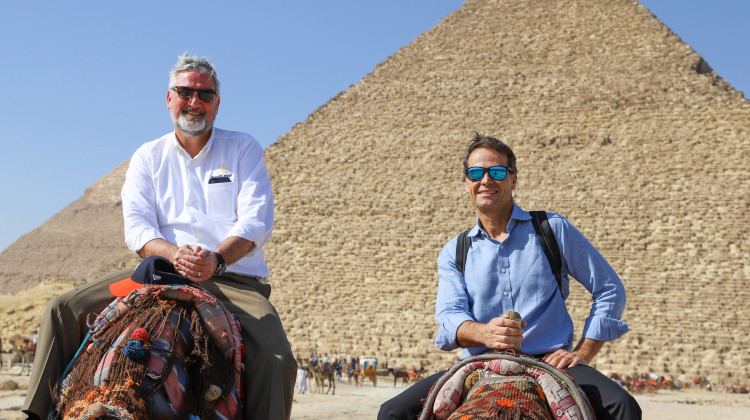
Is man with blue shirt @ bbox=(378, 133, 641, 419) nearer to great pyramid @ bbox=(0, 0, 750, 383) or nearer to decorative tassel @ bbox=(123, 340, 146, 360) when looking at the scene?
decorative tassel @ bbox=(123, 340, 146, 360)

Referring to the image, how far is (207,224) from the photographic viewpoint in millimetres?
3361

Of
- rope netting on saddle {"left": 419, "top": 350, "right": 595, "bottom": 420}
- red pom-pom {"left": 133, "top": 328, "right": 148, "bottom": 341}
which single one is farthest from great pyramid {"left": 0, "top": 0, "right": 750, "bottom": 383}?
red pom-pom {"left": 133, "top": 328, "right": 148, "bottom": 341}

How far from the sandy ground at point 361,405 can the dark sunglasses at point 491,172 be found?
294 inches

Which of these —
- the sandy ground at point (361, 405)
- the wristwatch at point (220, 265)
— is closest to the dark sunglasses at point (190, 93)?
the wristwatch at point (220, 265)

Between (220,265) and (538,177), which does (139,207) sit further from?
(538,177)

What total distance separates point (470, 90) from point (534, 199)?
47.3ft

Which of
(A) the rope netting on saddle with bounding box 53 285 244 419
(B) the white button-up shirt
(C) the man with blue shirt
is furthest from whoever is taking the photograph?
(B) the white button-up shirt

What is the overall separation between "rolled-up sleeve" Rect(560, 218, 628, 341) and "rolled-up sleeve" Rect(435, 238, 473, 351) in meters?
0.38

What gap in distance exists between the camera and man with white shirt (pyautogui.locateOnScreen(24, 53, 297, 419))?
2984 millimetres

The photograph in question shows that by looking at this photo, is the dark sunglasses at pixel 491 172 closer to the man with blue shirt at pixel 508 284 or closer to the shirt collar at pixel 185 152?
the man with blue shirt at pixel 508 284

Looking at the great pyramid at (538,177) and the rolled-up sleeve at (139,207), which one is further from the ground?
the great pyramid at (538,177)

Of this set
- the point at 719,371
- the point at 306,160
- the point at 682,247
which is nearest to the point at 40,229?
the point at 306,160

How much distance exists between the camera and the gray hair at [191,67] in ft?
11.1

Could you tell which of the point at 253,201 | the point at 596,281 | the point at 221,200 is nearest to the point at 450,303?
the point at 596,281
